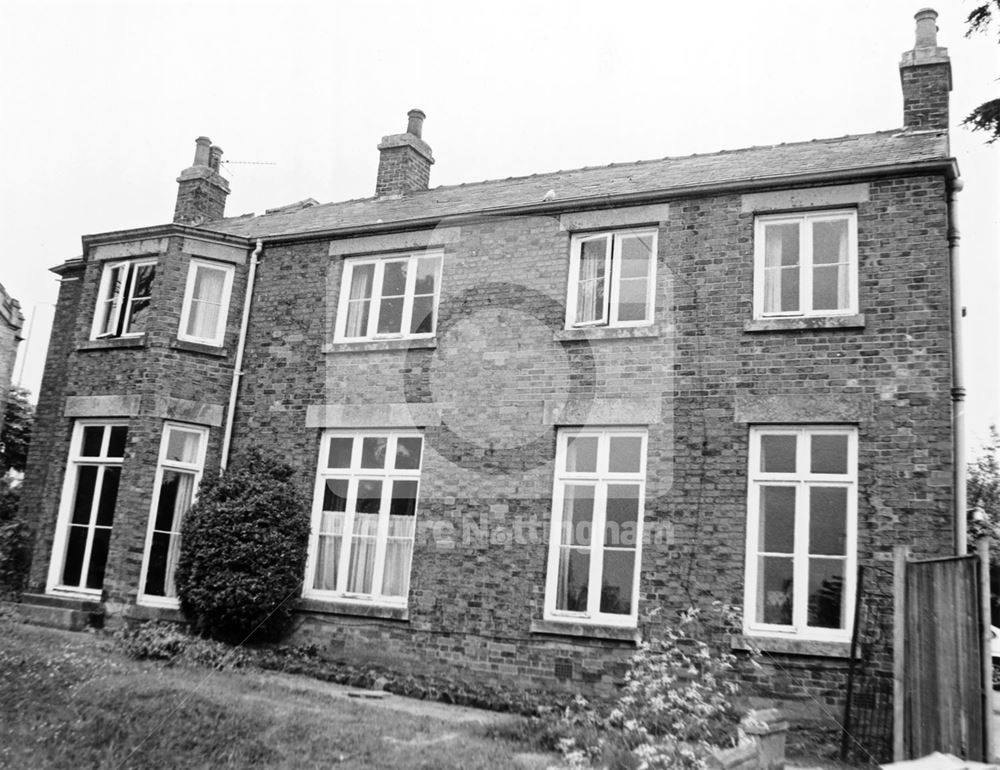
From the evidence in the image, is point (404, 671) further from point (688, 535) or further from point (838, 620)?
point (838, 620)

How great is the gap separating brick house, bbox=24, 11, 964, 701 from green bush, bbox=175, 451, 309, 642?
1.34 ft

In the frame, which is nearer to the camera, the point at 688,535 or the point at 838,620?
the point at 838,620

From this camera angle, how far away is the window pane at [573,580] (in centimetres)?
1211

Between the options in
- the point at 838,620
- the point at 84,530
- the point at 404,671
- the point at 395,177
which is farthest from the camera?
the point at 395,177

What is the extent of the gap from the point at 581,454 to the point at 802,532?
9.47ft

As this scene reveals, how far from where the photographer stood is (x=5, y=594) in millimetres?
15250

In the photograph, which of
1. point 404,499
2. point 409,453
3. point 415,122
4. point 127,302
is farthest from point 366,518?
point 415,122

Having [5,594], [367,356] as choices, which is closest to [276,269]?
[367,356]

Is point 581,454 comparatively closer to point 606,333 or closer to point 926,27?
point 606,333

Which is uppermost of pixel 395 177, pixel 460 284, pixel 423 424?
pixel 395 177

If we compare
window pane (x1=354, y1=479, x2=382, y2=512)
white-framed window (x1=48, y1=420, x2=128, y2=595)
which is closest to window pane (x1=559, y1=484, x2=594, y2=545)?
window pane (x1=354, y1=479, x2=382, y2=512)

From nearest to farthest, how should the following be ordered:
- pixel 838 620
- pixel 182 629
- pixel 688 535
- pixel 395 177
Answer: pixel 838 620 → pixel 688 535 → pixel 182 629 → pixel 395 177

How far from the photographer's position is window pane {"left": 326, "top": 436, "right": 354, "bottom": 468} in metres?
14.1

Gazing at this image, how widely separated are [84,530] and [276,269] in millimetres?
5009
